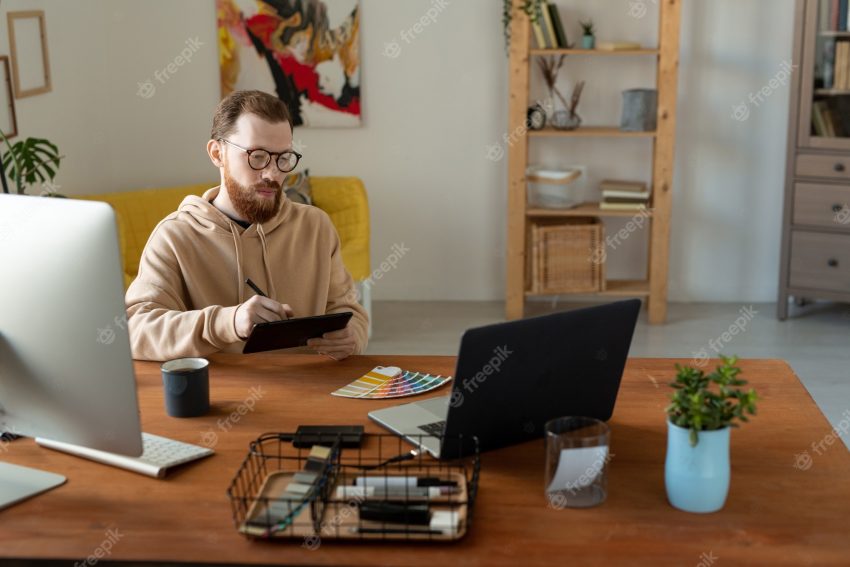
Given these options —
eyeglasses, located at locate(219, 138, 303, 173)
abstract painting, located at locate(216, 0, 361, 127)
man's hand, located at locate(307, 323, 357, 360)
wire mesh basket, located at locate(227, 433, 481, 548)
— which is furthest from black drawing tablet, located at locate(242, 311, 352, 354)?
abstract painting, located at locate(216, 0, 361, 127)

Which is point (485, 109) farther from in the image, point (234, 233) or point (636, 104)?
point (234, 233)

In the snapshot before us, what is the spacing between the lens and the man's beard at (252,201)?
2479mm

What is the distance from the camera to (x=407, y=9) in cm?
540

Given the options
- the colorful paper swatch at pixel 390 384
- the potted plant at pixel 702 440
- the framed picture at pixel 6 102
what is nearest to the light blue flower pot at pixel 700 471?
the potted plant at pixel 702 440

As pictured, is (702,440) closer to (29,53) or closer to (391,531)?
(391,531)

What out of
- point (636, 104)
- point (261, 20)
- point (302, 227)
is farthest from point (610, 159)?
point (302, 227)

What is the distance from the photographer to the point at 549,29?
5074mm

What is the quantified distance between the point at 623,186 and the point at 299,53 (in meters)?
1.81

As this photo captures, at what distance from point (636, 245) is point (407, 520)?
169 inches

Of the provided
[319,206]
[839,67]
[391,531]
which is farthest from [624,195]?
[391,531]

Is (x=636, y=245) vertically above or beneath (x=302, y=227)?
beneath

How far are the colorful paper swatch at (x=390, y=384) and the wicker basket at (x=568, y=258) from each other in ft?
10.3

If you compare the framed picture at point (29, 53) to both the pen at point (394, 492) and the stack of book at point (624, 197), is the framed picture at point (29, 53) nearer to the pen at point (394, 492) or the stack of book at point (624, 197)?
the stack of book at point (624, 197)

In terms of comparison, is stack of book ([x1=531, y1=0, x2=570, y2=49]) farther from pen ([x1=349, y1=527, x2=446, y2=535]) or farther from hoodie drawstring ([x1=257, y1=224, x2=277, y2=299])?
pen ([x1=349, y1=527, x2=446, y2=535])
